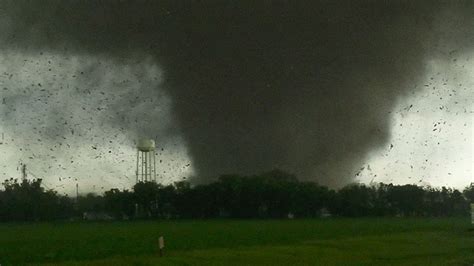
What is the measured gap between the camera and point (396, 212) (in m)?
157

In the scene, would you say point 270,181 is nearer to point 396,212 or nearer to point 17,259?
point 396,212

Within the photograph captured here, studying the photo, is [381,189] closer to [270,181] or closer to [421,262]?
[270,181]

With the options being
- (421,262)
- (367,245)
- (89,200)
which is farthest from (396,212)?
(421,262)

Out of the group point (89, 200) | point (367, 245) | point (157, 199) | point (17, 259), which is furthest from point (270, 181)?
point (17, 259)

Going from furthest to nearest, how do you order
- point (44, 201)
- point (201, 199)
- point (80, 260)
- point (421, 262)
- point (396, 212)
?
point (396, 212) → point (44, 201) → point (201, 199) → point (80, 260) → point (421, 262)

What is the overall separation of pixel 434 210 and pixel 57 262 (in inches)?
5758

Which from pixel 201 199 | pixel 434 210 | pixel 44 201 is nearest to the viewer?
pixel 201 199

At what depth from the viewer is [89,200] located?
159 meters

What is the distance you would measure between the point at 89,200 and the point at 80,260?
129 m

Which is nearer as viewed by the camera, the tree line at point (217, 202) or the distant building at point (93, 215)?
the tree line at point (217, 202)

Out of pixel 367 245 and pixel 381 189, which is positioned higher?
pixel 381 189

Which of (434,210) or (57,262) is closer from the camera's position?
(57,262)

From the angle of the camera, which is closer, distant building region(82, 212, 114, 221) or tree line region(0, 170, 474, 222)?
tree line region(0, 170, 474, 222)

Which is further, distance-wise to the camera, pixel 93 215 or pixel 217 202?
pixel 93 215
